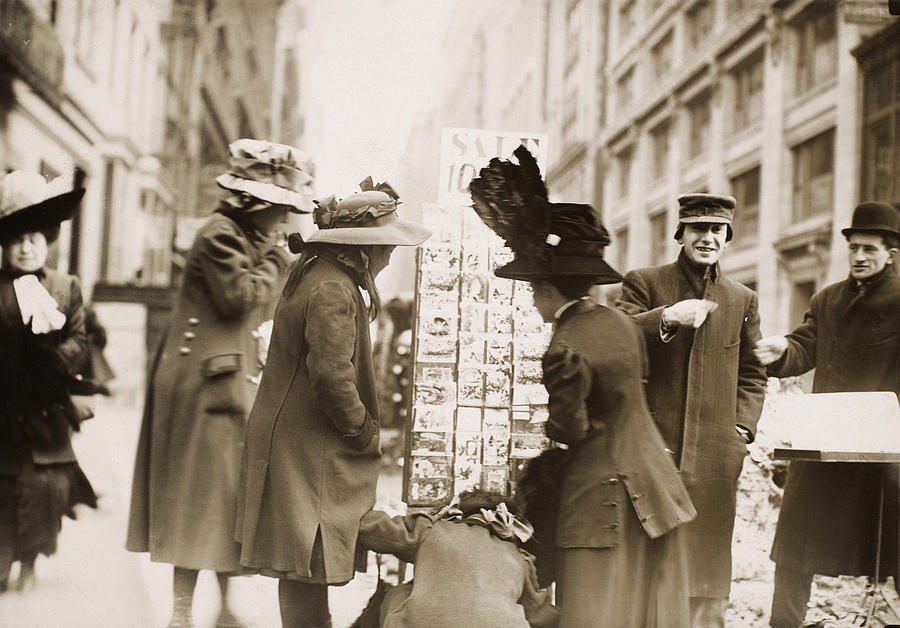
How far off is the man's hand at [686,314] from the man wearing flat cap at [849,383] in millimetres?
797

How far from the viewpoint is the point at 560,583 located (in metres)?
3.37

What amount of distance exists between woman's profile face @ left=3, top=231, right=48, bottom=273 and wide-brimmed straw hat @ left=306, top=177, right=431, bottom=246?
161 cm

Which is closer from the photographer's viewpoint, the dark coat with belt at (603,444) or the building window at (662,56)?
the dark coat with belt at (603,444)

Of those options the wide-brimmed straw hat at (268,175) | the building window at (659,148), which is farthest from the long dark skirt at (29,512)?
the building window at (659,148)

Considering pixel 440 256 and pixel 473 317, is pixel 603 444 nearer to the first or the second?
pixel 473 317

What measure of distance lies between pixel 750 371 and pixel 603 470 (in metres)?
1.19

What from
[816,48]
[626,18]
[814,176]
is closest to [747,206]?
[814,176]

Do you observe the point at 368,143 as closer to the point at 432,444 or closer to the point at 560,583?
the point at 432,444

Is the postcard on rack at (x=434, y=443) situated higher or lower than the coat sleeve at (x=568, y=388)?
lower

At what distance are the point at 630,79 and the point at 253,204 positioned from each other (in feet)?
10.3

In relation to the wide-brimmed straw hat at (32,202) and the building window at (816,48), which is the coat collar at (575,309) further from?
the building window at (816,48)

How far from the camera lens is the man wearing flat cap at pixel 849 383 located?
4293mm

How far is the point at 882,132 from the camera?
530cm

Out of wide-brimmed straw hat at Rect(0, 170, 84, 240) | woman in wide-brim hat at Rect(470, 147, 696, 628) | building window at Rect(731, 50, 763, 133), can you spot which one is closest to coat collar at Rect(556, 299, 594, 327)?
woman in wide-brim hat at Rect(470, 147, 696, 628)
